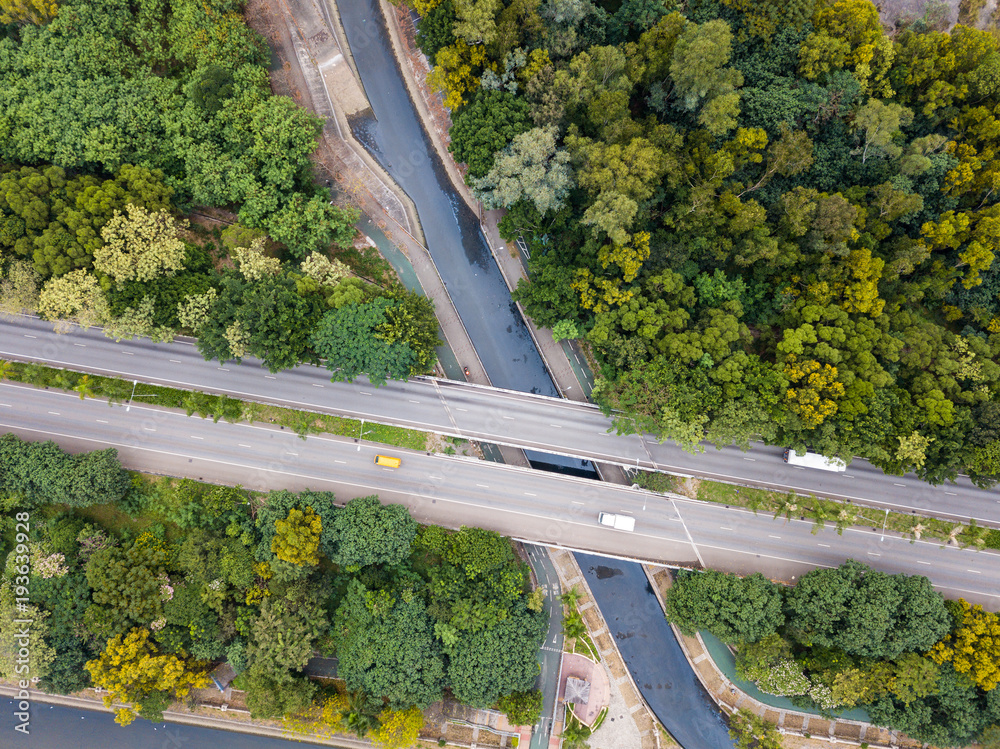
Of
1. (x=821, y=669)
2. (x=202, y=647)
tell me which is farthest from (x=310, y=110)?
(x=821, y=669)

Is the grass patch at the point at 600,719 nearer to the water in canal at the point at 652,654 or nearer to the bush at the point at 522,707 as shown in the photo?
the water in canal at the point at 652,654

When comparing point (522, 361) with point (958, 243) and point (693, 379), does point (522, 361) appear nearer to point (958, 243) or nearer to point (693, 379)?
point (693, 379)

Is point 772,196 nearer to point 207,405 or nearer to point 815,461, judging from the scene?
point 815,461

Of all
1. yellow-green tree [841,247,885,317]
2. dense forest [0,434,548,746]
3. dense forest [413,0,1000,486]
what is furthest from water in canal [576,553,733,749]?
yellow-green tree [841,247,885,317]

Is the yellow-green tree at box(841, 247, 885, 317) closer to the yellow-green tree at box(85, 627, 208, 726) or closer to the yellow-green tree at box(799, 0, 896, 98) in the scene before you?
the yellow-green tree at box(799, 0, 896, 98)

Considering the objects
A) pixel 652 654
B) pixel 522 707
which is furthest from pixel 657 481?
pixel 522 707
